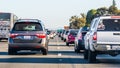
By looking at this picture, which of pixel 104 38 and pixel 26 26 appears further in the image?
pixel 26 26

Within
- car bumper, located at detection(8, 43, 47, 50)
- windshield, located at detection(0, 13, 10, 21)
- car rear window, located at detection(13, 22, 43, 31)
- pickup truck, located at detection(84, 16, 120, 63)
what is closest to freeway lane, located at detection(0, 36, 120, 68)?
car bumper, located at detection(8, 43, 47, 50)

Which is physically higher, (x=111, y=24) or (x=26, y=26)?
(x=111, y=24)

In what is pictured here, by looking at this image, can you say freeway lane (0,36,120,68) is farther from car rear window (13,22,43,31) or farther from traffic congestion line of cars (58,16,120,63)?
car rear window (13,22,43,31)

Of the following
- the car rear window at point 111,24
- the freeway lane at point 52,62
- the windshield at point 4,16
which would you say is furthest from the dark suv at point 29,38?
the windshield at point 4,16

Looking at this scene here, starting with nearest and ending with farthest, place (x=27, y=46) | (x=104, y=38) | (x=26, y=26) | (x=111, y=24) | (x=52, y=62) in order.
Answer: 1. (x=104, y=38)
2. (x=111, y=24)
3. (x=52, y=62)
4. (x=27, y=46)
5. (x=26, y=26)

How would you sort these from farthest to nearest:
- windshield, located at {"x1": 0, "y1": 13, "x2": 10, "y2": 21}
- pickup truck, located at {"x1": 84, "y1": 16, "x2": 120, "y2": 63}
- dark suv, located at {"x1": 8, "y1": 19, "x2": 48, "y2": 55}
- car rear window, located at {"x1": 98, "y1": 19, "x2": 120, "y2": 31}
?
1. windshield, located at {"x1": 0, "y1": 13, "x2": 10, "y2": 21}
2. dark suv, located at {"x1": 8, "y1": 19, "x2": 48, "y2": 55}
3. car rear window, located at {"x1": 98, "y1": 19, "x2": 120, "y2": 31}
4. pickup truck, located at {"x1": 84, "y1": 16, "x2": 120, "y2": 63}

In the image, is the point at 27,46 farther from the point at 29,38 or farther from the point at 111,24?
the point at 111,24

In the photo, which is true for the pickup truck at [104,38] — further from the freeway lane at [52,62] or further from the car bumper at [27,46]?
the car bumper at [27,46]

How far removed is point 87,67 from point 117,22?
3.10 meters

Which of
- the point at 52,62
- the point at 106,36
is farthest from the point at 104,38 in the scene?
the point at 52,62

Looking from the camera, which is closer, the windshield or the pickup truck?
the pickup truck

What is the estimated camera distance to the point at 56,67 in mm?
19609

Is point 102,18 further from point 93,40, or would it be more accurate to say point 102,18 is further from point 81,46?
point 81,46

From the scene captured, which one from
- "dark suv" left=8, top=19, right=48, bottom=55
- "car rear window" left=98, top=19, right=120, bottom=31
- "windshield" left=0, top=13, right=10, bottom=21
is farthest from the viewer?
"windshield" left=0, top=13, right=10, bottom=21
